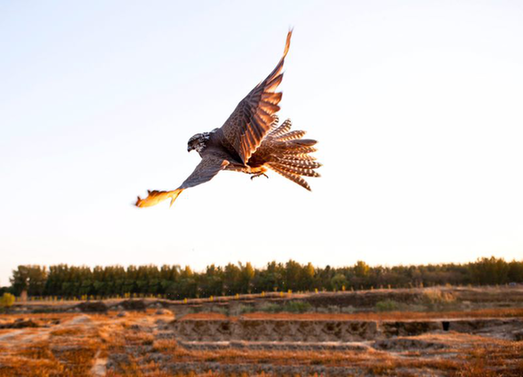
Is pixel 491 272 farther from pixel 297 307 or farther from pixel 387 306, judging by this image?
pixel 297 307

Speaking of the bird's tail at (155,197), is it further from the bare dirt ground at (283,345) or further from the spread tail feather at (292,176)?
the bare dirt ground at (283,345)

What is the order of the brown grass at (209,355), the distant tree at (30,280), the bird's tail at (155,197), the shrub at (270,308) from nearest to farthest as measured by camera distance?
1. the bird's tail at (155,197)
2. the brown grass at (209,355)
3. the shrub at (270,308)
4. the distant tree at (30,280)

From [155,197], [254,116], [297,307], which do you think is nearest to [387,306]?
[297,307]

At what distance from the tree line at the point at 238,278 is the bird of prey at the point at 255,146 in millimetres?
36645

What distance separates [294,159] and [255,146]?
175 cm

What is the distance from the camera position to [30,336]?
80.8 feet

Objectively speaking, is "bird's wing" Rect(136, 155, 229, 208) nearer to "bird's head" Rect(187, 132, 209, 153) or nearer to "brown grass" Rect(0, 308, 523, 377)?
"bird's head" Rect(187, 132, 209, 153)

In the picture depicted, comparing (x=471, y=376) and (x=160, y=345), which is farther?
(x=160, y=345)

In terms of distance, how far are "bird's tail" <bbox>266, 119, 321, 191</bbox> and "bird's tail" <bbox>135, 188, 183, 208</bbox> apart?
97.3 inches

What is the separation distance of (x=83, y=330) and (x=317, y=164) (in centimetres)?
2509

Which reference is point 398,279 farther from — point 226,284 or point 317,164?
point 317,164

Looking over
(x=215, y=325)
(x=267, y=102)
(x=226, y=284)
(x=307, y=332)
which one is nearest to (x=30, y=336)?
(x=215, y=325)

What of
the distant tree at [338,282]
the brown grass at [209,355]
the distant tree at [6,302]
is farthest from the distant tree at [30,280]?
the distant tree at [338,282]

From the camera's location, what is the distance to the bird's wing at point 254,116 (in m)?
3.82
